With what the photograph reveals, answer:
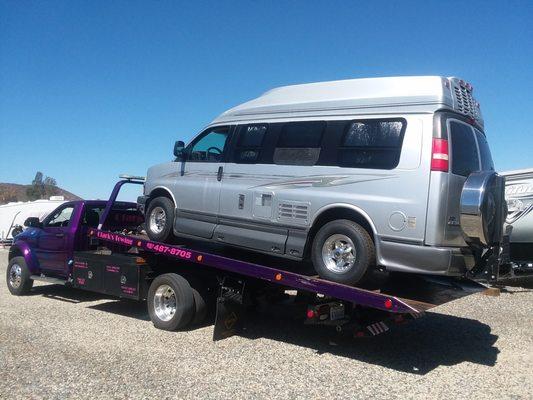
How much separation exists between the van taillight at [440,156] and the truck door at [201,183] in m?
3.12

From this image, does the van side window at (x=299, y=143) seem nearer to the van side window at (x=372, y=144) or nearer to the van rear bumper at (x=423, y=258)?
the van side window at (x=372, y=144)

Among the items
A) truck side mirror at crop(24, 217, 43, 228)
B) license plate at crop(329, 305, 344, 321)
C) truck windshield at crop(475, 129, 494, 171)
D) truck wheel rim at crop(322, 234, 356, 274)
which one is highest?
truck windshield at crop(475, 129, 494, 171)

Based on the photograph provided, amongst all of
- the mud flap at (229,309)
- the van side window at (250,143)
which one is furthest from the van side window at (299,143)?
the mud flap at (229,309)

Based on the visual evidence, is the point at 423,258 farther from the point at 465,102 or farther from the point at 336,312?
the point at 465,102

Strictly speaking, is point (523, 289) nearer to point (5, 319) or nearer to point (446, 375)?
point (446, 375)

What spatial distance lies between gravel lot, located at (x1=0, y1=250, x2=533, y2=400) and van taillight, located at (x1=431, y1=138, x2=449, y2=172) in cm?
232

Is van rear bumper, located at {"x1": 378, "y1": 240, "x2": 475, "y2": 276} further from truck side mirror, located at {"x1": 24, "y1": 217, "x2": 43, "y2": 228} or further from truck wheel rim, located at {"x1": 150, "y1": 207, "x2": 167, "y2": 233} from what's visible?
truck side mirror, located at {"x1": 24, "y1": 217, "x2": 43, "y2": 228}

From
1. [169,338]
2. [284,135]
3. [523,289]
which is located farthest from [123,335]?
[523,289]

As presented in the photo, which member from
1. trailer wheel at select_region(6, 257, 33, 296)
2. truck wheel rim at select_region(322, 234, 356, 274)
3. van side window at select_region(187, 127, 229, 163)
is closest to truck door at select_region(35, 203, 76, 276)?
trailer wheel at select_region(6, 257, 33, 296)

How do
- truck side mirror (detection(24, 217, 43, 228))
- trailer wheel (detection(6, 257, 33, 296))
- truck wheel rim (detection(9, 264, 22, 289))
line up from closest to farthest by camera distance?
truck side mirror (detection(24, 217, 43, 228)), trailer wheel (detection(6, 257, 33, 296)), truck wheel rim (detection(9, 264, 22, 289))

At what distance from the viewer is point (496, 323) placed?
29.5ft

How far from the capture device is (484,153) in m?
6.61

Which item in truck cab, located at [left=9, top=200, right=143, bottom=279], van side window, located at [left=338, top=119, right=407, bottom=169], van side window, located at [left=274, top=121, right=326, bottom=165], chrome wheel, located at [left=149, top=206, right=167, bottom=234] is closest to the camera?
van side window, located at [left=338, top=119, right=407, bottom=169]

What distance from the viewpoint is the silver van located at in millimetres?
5621
